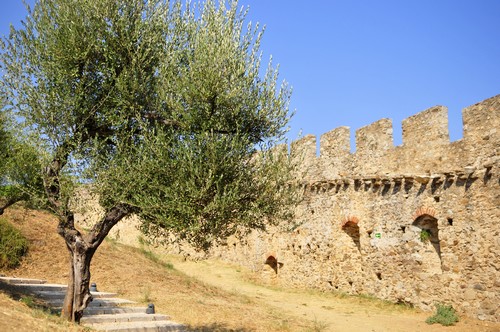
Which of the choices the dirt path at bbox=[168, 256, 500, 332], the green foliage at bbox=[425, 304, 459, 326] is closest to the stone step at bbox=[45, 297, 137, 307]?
the dirt path at bbox=[168, 256, 500, 332]

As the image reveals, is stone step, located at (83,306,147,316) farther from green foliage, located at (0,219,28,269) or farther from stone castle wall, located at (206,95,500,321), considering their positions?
green foliage, located at (0,219,28,269)

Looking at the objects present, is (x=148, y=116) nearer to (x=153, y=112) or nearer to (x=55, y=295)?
(x=153, y=112)

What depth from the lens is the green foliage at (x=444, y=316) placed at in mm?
12688

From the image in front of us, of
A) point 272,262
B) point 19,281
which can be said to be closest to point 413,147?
point 272,262

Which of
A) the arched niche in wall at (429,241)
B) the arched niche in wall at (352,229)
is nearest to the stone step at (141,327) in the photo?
the arched niche in wall at (429,241)

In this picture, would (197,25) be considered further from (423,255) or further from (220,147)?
(423,255)

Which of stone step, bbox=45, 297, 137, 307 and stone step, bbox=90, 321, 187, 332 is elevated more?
stone step, bbox=45, 297, 137, 307

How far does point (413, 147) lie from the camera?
1508cm

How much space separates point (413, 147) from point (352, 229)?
447cm

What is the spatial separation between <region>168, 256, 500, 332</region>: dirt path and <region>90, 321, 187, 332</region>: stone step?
124 inches

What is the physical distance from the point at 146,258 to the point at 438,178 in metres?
11.7

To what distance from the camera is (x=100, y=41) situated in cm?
909

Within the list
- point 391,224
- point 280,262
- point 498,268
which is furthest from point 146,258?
point 498,268

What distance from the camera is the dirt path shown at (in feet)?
41.6
